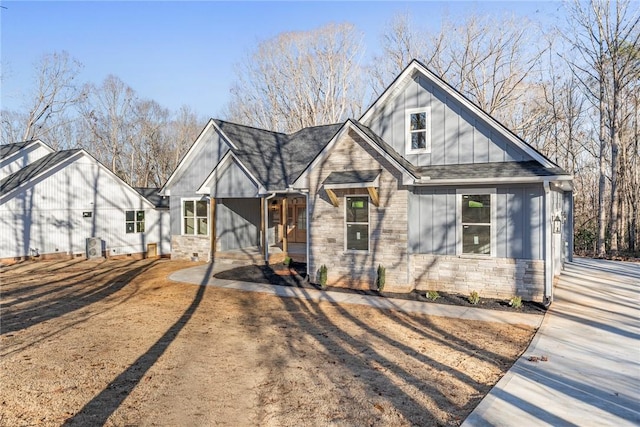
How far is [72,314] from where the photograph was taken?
32.8ft

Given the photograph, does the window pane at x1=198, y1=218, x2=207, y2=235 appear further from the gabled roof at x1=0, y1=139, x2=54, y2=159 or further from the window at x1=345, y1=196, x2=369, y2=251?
the gabled roof at x1=0, y1=139, x2=54, y2=159

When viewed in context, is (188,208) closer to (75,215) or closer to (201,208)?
(201,208)

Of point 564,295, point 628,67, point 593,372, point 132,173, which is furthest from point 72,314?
point 132,173

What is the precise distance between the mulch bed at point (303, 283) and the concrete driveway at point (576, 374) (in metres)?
1.07

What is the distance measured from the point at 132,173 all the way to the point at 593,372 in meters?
45.3

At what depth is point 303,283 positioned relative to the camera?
13.6 m

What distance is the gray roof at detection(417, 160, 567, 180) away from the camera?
10547mm

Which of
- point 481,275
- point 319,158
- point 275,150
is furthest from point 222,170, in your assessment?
point 481,275

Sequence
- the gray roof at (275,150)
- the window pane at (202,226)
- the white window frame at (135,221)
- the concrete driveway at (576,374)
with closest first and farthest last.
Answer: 1. the concrete driveway at (576,374)
2. the gray roof at (275,150)
3. the window pane at (202,226)
4. the white window frame at (135,221)

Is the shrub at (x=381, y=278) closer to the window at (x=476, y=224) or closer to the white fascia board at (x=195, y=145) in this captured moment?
the window at (x=476, y=224)

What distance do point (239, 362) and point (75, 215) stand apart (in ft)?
57.6

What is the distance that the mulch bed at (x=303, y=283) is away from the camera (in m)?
10.6

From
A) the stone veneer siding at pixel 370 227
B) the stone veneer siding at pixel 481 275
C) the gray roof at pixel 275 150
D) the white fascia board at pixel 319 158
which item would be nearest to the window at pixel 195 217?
the gray roof at pixel 275 150

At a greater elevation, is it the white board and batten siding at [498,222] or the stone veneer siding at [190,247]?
the white board and batten siding at [498,222]
